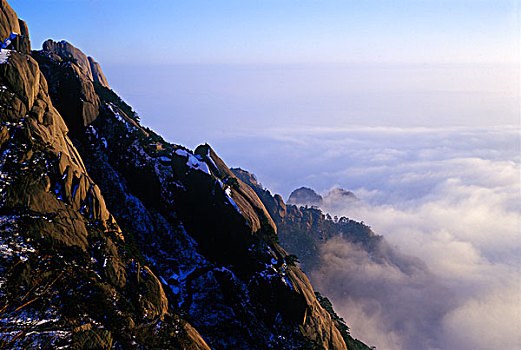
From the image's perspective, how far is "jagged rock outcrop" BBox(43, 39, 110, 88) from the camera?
8237cm

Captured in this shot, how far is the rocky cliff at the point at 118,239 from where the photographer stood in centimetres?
2314

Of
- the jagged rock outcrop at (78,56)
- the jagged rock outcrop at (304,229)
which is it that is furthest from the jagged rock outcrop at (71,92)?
the jagged rock outcrop at (304,229)

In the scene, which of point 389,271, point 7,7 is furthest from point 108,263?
point 389,271

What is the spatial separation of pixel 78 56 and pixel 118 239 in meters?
82.3

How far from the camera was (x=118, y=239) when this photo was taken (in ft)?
105

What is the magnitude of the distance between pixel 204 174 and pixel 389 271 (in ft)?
571

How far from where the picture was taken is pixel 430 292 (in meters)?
184

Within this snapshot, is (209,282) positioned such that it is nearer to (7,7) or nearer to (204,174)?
(204,174)

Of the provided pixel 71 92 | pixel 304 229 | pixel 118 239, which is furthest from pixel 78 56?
pixel 304 229

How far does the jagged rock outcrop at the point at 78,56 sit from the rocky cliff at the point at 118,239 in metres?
44.1

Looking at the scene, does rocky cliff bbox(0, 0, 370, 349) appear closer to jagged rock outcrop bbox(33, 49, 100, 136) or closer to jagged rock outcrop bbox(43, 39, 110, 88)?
jagged rock outcrop bbox(33, 49, 100, 136)

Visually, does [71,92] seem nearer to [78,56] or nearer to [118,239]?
[118,239]

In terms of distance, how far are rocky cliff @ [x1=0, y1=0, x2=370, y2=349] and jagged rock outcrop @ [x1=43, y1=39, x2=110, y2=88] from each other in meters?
44.1

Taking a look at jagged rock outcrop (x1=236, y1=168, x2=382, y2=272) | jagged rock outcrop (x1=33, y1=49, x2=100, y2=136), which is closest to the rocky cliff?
jagged rock outcrop (x1=33, y1=49, x2=100, y2=136)
